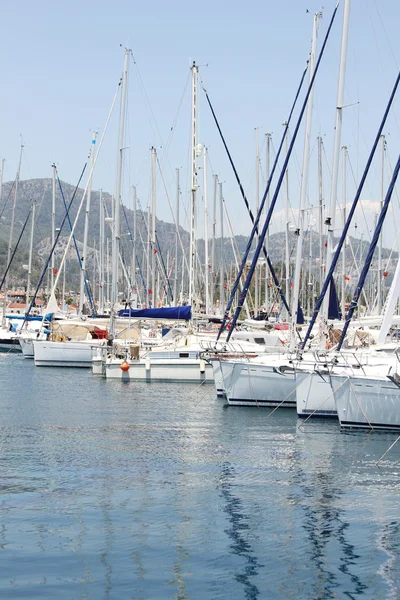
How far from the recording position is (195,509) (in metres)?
18.7

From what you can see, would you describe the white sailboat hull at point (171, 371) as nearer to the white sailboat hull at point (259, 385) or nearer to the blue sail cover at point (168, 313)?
the blue sail cover at point (168, 313)

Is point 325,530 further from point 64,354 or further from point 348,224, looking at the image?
point 64,354

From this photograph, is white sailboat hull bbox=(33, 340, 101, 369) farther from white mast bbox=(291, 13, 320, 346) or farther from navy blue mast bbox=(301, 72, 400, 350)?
navy blue mast bbox=(301, 72, 400, 350)

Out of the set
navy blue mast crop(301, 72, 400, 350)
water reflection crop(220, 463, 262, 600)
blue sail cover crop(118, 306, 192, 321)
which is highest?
navy blue mast crop(301, 72, 400, 350)

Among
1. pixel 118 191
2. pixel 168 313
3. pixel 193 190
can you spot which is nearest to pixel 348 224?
pixel 193 190

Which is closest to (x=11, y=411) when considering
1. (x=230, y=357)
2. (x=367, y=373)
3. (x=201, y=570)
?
(x=230, y=357)

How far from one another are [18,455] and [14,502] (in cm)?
535

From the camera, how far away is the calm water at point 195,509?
14.5 m

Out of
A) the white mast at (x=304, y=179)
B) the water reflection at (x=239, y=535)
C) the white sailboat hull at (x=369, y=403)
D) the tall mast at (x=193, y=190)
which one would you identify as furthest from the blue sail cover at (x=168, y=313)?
the water reflection at (x=239, y=535)

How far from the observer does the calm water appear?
1455 cm

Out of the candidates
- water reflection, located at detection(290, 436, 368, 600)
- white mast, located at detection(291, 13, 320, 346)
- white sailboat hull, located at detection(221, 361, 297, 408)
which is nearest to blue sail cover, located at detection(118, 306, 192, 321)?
white mast, located at detection(291, 13, 320, 346)

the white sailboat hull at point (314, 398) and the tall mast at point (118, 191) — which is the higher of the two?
the tall mast at point (118, 191)

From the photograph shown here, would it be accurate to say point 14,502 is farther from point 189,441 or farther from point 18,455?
point 189,441

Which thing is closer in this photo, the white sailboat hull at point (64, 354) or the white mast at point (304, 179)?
the white mast at point (304, 179)
